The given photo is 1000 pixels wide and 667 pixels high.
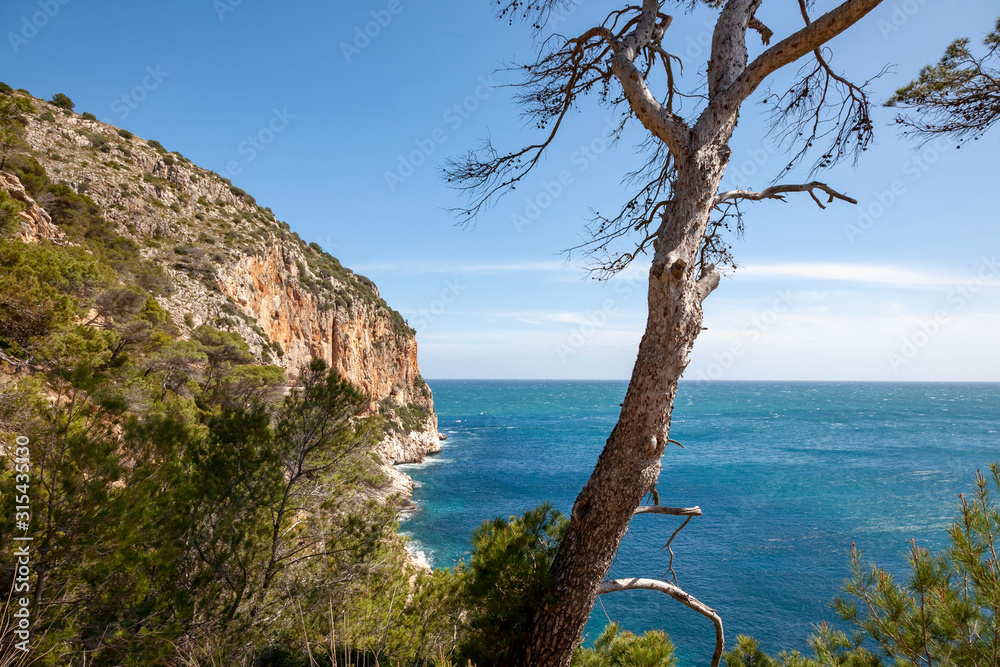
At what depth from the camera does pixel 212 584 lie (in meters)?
3.53

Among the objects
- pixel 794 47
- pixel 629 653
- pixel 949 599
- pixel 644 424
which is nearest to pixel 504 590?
pixel 644 424

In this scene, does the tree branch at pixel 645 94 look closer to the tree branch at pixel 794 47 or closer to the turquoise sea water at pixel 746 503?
the tree branch at pixel 794 47

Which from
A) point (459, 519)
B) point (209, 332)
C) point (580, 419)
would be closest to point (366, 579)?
point (209, 332)

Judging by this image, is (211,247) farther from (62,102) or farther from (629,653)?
(629,653)

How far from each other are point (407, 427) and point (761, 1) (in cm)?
3983

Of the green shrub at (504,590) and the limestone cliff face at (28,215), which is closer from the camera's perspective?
the green shrub at (504,590)

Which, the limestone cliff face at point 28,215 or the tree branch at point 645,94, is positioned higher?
the limestone cliff face at point 28,215

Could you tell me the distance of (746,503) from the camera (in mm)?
28000

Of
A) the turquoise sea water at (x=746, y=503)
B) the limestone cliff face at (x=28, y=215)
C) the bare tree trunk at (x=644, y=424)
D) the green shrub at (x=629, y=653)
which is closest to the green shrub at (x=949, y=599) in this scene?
the green shrub at (x=629, y=653)

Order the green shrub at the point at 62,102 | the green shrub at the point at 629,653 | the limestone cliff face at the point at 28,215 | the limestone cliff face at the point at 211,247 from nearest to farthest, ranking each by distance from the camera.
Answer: the green shrub at the point at 629,653
the limestone cliff face at the point at 28,215
the limestone cliff face at the point at 211,247
the green shrub at the point at 62,102

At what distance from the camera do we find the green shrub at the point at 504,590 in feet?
8.56

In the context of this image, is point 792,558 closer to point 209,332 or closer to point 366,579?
point 366,579

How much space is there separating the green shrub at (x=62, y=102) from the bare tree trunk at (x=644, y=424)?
3178 centimetres

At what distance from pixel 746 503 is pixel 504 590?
3080cm
